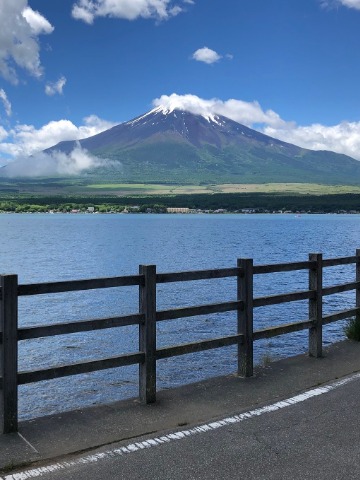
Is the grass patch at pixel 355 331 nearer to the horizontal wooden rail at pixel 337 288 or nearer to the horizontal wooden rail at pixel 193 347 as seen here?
the horizontal wooden rail at pixel 337 288

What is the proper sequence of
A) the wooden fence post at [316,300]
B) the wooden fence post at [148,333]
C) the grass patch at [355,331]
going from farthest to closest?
the grass patch at [355,331] < the wooden fence post at [316,300] < the wooden fence post at [148,333]

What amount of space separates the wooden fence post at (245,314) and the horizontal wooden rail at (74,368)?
1713 millimetres

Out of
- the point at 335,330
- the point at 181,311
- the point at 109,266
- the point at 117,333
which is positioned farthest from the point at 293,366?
the point at 109,266

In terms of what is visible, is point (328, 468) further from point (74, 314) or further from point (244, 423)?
point (74, 314)

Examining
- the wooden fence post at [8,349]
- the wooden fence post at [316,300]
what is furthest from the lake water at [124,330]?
the wooden fence post at [8,349]

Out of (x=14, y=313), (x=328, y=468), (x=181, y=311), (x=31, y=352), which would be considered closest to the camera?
(x=328, y=468)

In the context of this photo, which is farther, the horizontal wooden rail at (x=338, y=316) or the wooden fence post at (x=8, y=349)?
the horizontal wooden rail at (x=338, y=316)

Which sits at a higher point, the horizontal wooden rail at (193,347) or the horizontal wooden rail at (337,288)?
the horizontal wooden rail at (337,288)

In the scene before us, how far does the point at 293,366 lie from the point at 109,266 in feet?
126

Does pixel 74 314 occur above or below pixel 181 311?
below

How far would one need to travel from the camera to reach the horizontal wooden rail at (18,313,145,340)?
590cm

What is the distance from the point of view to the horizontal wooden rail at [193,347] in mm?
6932

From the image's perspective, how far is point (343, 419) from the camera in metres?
6.09

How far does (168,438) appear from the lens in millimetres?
5586
